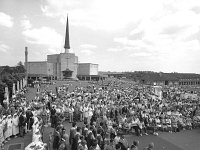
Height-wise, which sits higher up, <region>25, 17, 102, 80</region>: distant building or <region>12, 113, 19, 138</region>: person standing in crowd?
<region>25, 17, 102, 80</region>: distant building

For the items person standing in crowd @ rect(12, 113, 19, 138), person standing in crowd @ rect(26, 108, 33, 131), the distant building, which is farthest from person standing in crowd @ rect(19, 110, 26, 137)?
the distant building

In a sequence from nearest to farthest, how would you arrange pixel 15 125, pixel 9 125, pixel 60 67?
1. pixel 9 125
2. pixel 15 125
3. pixel 60 67

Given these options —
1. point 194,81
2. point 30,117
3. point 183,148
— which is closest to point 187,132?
point 183,148

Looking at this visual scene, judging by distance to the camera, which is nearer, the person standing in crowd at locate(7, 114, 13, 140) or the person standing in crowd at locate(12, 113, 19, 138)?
the person standing in crowd at locate(7, 114, 13, 140)

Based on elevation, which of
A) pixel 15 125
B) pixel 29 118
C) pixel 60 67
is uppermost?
pixel 60 67

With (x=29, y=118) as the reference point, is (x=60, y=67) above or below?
above

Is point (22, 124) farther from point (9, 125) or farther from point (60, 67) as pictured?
point (60, 67)

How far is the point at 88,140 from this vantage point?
9.77 metres

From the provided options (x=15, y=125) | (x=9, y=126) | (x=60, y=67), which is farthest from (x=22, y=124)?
(x=60, y=67)

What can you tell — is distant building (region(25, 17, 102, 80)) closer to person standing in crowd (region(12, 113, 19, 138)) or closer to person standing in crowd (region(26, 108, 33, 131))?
person standing in crowd (region(26, 108, 33, 131))

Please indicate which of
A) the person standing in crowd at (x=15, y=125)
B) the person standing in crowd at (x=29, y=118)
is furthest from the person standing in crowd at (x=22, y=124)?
the person standing in crowd at (x=29, y=118)

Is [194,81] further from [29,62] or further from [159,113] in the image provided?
[159,113]

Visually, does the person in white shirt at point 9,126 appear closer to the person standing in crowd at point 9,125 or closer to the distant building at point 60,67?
the person standing in crowd at point 9,125

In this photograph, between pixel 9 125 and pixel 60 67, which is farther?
pixel 60 67
